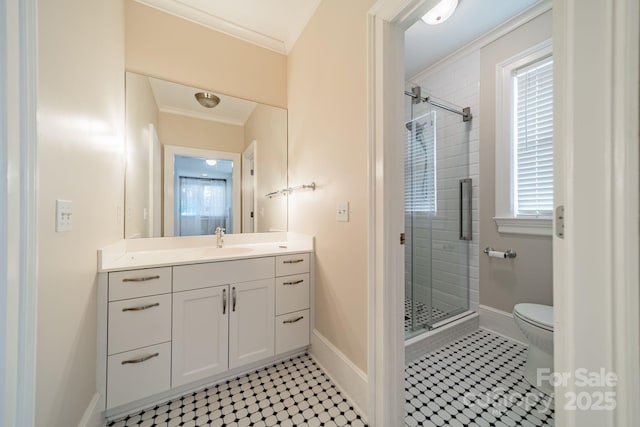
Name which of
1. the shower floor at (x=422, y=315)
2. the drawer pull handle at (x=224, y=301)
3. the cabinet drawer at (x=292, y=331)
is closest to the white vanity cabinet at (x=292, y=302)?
the cabinet drawer at (x=292, y=331)

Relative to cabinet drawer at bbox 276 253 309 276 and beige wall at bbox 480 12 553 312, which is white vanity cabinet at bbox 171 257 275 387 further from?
beige wall at bbox 480 12 553 312

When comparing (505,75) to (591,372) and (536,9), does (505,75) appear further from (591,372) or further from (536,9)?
(591,372)

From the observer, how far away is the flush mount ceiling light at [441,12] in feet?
5.65

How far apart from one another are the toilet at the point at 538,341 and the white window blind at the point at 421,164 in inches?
41.2

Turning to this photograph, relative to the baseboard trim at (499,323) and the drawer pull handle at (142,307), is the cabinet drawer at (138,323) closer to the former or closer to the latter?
the drawer pull handle at (142,307)

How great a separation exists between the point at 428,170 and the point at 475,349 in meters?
1.53

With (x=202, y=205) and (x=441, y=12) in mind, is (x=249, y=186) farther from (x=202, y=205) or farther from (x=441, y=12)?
(x=441, y=12)

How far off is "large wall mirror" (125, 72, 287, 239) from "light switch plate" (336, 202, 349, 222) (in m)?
0.83

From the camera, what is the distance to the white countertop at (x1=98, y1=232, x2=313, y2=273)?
1.30 meters

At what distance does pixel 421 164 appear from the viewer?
2.24 metres

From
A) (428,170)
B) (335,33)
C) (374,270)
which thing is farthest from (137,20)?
(428,170)

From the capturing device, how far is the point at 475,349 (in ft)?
6.10

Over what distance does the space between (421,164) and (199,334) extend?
2197 mm

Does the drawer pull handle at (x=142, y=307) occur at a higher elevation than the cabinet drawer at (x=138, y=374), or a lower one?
higher
